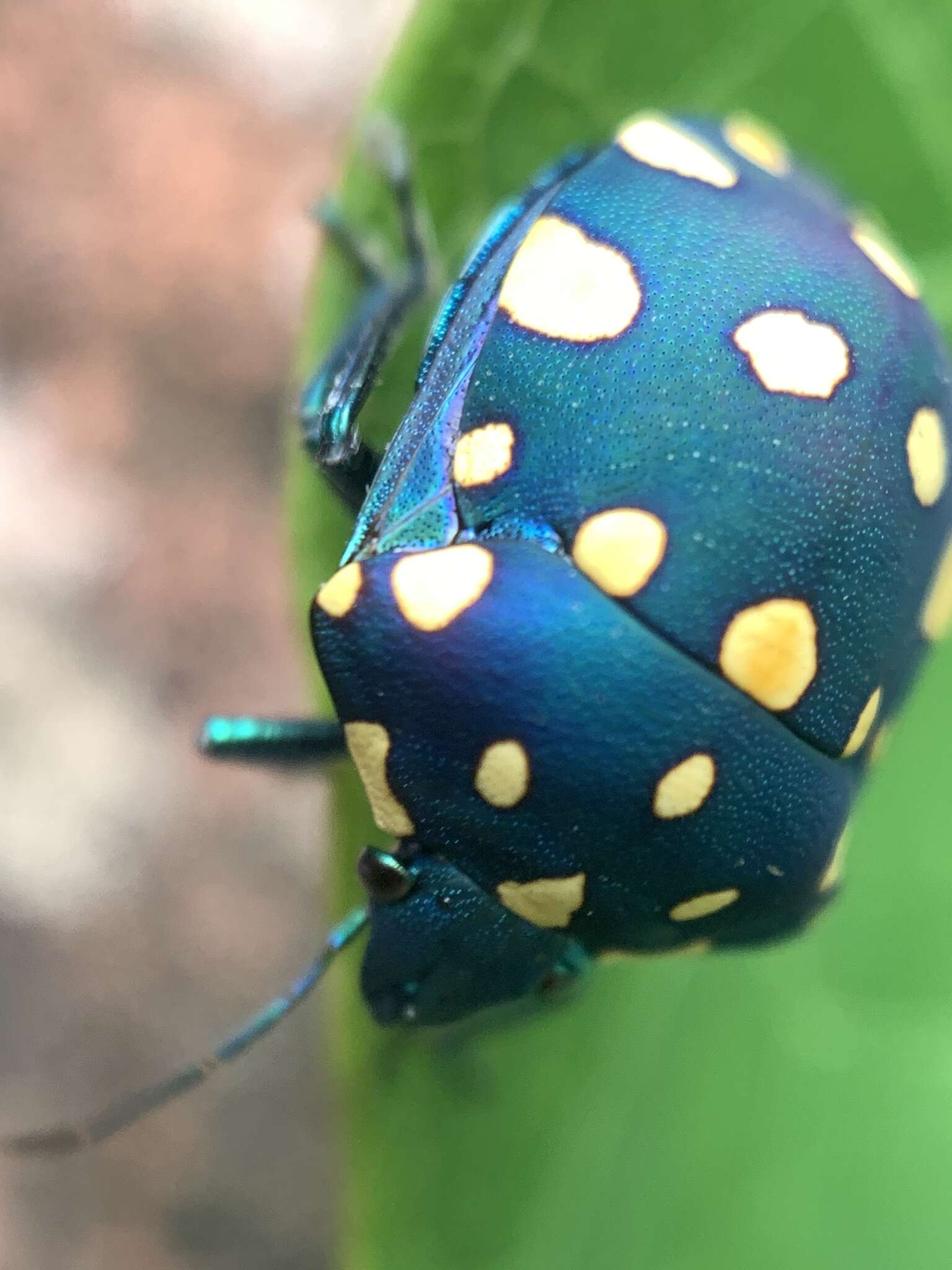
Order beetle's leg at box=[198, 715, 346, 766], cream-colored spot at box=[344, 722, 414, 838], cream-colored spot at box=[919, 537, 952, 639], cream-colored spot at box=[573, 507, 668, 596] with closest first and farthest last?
cream-colored spot at box=[573, 507, 668, 596] < cream-colored spot at box=[344, 722, 414, 838] < cream-colored spot at box=[919, 537, 952, 639] < beetle's leg at box=[198, 715, 346, 766]

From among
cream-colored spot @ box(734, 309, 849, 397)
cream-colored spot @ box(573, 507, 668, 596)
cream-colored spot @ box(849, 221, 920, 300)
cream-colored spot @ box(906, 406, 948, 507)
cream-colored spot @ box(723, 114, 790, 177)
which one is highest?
cream-colored spot @ box(723, 114, 790, 177)

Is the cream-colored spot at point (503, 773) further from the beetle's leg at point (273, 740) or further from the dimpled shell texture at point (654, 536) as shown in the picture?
the beetle's leg at point (273, 740)

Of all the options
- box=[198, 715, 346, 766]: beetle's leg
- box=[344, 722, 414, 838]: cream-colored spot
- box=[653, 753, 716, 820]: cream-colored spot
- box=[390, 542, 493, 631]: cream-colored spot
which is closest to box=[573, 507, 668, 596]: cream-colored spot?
box=[390, 542, 493, 631]: cream-colored spot

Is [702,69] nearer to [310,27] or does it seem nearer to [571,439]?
[571,439]

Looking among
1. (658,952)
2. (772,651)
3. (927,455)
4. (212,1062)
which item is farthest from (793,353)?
(212,1062)

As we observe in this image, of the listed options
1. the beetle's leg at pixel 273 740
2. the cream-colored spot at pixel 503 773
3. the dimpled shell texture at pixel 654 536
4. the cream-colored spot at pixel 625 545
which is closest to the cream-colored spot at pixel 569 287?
the dimpled shell texture at pixel 654 536

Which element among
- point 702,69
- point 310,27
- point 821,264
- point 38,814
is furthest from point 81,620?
point 821,264

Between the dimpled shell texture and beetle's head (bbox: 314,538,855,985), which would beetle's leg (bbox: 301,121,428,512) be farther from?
beetle's head (bbox: 314,538,855,985)
